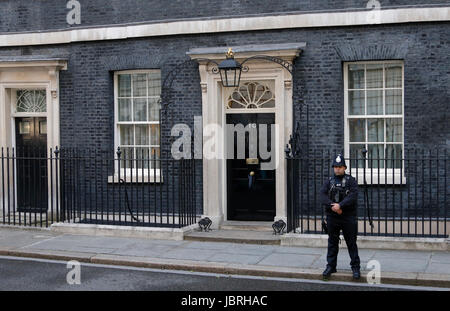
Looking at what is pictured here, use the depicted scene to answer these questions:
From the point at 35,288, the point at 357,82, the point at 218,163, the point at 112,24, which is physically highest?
the point at 112,24

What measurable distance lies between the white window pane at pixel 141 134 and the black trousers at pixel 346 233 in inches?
237

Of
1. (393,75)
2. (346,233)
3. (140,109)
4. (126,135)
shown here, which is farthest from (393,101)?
(126,135)

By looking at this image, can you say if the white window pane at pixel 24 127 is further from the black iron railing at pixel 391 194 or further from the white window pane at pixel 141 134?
the black iron railing at pixel 391 194

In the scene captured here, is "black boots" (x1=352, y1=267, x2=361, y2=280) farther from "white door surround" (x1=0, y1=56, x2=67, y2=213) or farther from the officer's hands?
"white door surround" (x1=0, y1=56, x2=67, y2=213)

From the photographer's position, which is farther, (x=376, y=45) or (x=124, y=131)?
(x=124, y=131)

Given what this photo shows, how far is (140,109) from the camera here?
1450 cm

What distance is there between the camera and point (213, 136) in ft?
44.5

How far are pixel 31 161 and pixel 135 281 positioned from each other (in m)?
6.74

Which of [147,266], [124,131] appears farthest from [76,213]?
[147,266]

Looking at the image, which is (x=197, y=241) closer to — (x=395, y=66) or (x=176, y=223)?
(x=176, y=223)

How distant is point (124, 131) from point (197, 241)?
11.4 feet

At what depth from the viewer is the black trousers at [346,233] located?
9414mm

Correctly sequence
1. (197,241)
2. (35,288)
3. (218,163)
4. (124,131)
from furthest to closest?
(124,131), (218,163), (197,241), (35,288)

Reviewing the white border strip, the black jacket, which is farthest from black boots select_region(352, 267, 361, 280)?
the white border strip
